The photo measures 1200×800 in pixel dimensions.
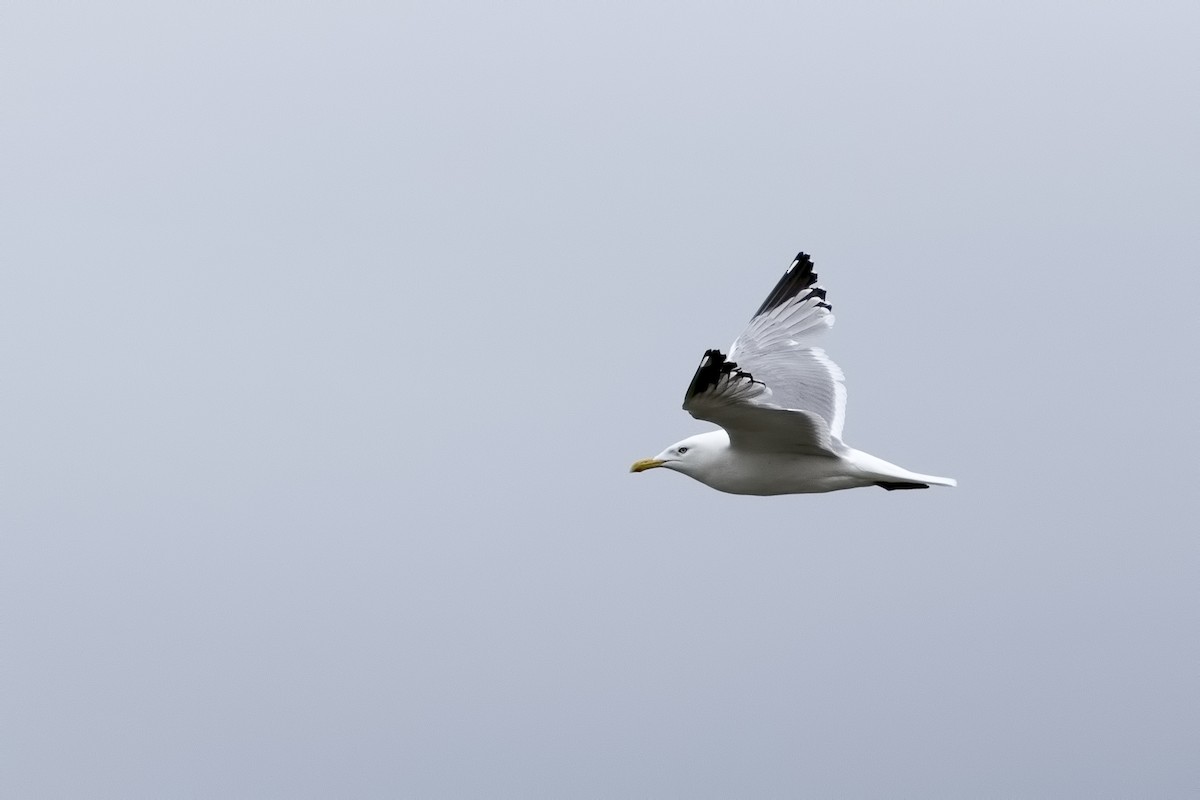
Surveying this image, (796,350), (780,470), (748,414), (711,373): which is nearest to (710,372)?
(711,373)

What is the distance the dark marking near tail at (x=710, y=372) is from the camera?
10344 millimetres

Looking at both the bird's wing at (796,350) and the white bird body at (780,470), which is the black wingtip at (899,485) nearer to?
the white bird body at (780,470)

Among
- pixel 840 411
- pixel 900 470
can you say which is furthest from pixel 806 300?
pixel 900 470

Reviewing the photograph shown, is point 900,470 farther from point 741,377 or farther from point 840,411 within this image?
point 741,377

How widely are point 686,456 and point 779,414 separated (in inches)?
40.5

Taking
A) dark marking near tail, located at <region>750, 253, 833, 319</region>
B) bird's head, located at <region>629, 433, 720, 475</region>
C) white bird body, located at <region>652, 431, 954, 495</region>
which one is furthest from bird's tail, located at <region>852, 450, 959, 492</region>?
dark marking near tail, located at <region>750, 253, 833, 319</region>

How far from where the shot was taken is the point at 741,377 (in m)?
10.6

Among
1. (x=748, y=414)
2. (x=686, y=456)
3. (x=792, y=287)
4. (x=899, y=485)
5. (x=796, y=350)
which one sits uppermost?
(x=792, y=287)

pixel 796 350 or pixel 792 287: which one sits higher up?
pixel 792 287

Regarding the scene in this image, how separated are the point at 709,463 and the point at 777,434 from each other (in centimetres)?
63

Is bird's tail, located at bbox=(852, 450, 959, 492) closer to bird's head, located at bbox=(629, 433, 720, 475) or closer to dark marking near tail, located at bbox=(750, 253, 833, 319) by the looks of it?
bird's head, located at bbox=(629, 433, 720, 475)

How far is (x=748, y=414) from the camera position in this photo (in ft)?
36.2

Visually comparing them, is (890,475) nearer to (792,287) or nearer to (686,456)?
(686,456)

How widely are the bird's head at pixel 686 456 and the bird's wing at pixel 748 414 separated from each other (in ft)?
0.75
